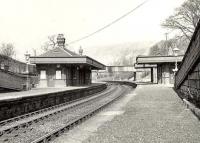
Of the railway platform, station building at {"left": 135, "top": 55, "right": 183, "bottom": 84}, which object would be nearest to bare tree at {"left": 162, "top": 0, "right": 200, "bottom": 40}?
station building at {"left": 135, "top": 55, "right": 183, "bottom": 84}

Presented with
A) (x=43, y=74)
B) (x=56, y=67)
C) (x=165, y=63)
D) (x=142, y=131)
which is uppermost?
(x=165, y=63)

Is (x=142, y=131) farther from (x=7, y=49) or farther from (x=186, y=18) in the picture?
(x=7, y=49)

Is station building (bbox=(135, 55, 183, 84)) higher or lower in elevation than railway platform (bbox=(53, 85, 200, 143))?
higher

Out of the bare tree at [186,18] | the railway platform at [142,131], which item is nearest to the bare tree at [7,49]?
the bare tree at [186,18]

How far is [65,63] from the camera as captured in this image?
3559 centimetres

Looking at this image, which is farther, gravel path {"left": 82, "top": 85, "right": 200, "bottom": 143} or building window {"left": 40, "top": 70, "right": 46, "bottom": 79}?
building window {"left": 40, "top": 70, "right": 46, "bottom": 79}

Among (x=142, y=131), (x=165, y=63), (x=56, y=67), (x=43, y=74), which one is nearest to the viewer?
(x=142, y=131)

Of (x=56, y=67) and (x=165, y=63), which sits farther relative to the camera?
(x=165, y=63)

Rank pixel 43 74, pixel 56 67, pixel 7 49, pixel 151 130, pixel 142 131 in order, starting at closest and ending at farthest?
pixel 142 131, pixel 151 130, pixel 56 67, pixel 43 74, pixel 7 49

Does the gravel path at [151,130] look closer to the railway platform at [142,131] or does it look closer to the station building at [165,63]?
the railway platform at [142,131]

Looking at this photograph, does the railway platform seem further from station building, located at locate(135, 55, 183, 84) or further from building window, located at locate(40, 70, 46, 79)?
station building, located at locate(135, 55, 183, 84)

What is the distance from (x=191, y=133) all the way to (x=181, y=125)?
158 cm

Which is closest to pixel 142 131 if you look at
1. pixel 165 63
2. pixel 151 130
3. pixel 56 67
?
pixel 151 130

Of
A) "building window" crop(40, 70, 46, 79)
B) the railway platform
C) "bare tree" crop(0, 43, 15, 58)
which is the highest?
"bare tree" crop(0, 43, 15, 58)
